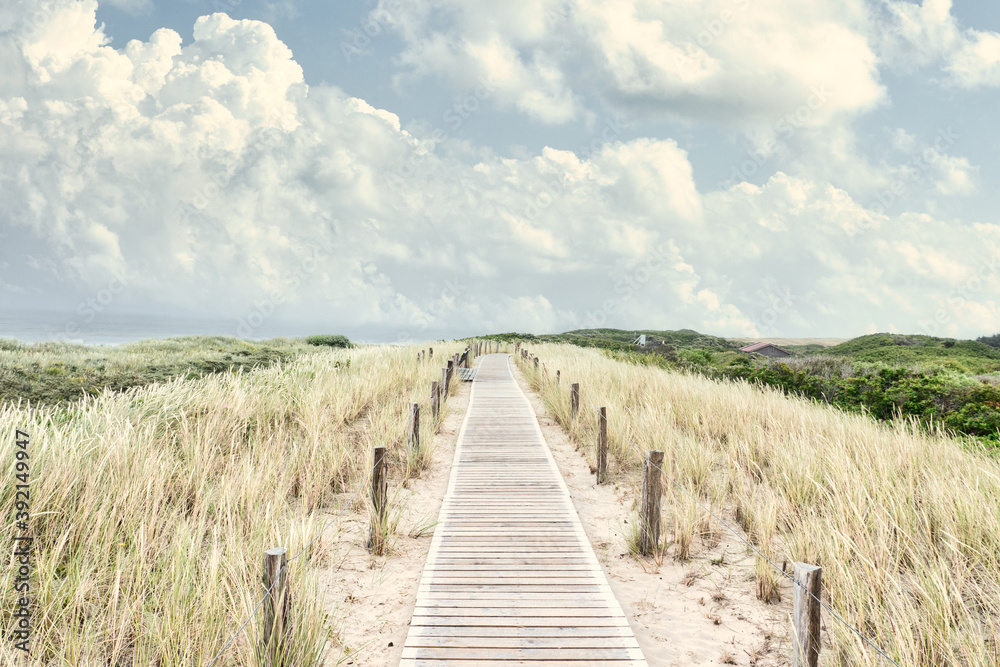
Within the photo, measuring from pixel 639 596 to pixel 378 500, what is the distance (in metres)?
2.79

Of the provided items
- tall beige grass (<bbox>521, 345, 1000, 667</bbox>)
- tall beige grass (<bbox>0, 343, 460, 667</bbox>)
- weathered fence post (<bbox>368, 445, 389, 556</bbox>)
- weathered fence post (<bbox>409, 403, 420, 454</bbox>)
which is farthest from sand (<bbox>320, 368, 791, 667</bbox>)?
weathered fence post (<bbox>409, 403, 420, 454</bbox>)

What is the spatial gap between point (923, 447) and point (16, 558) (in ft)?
29.4

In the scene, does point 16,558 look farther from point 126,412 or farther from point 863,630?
point 863,630

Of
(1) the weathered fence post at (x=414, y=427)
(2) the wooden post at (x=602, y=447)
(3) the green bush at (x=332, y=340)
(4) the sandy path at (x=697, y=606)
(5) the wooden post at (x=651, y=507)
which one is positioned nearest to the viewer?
(4) the sandy path at (x=697, y=606)

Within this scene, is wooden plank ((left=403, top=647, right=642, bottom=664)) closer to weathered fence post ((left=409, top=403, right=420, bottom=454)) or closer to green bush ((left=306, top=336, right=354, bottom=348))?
weathered fence post ((left=409, top=403, right=420, bottom=454))

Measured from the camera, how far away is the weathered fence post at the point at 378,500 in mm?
5160

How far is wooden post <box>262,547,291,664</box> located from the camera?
2779 millimetres

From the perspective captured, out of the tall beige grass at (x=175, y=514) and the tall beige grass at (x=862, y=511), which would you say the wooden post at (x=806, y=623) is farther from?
the tall beige grass at (x=175, y=514)

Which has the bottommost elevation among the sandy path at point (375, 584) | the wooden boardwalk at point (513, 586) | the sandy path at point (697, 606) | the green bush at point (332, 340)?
the sandy path at point (375, 584)

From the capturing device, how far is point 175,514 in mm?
4367

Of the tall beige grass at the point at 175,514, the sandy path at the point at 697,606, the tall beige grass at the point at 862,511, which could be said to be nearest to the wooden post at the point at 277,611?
the tall beige grass at the point at 175,514

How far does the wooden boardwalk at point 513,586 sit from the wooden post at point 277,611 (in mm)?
910

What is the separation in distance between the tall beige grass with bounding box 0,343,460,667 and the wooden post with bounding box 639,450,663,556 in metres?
3.26

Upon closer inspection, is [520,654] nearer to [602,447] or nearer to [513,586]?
[513,586]
